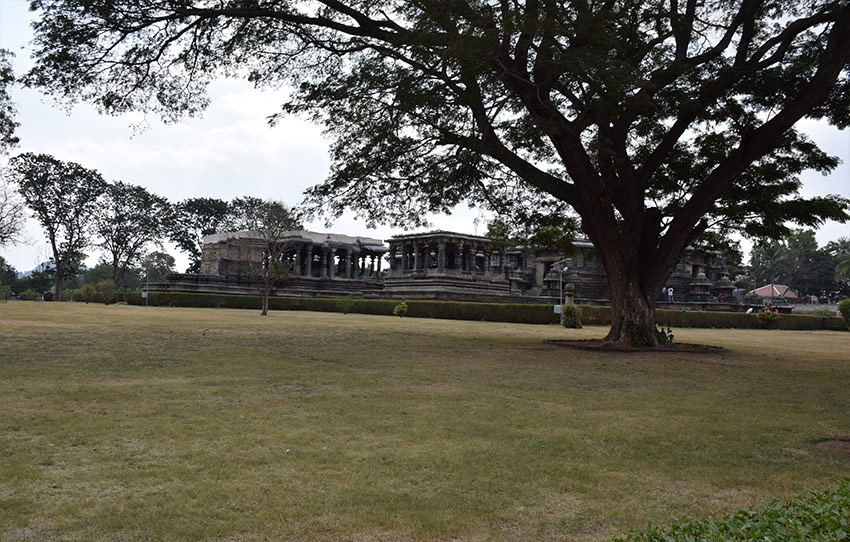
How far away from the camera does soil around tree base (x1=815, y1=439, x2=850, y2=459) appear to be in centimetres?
517

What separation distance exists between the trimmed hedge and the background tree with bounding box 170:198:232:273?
2250 centimetres

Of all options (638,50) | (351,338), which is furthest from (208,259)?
(638,50)

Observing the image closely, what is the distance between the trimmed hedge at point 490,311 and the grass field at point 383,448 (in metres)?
20.0

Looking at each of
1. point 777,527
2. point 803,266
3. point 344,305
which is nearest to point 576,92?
point 777,527

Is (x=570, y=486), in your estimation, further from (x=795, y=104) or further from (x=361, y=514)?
(x=795, y=104)

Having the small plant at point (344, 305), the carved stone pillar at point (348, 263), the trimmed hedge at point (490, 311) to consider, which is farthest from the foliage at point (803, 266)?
the small plant at point (344, 305)

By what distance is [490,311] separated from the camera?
101ft

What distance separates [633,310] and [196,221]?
57.2 m

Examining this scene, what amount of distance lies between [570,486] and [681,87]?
11.7 metres

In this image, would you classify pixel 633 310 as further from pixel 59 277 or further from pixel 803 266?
pixel 803 266

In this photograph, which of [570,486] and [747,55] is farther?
[747,55]

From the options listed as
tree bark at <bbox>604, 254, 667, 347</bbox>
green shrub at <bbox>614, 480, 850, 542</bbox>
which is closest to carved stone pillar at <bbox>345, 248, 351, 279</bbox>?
tree bark at <bbox>604, 254, 667, 347</bbox>

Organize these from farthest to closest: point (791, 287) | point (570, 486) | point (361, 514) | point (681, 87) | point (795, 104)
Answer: point (791, 287), point (681, 87), point (795, 104), point (570, 486), point (361, 514)

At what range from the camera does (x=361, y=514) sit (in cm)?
347
